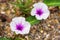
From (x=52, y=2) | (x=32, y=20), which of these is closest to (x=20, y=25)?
(x=32, y=20)

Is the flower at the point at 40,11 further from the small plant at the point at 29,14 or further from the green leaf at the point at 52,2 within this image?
the green leaf at the point at 52,2

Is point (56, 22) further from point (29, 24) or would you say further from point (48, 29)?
point (29, 24)

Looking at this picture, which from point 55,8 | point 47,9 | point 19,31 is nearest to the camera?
point 19,31

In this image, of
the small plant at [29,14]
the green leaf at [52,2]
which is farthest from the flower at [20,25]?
the green leaf at [52,2]

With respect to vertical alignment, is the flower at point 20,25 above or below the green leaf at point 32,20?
below

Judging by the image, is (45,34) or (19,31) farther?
(45,34)

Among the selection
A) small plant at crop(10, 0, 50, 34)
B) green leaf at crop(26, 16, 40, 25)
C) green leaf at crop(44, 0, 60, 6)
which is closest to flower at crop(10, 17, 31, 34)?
small plant at crop(10, 0, 50, 34)

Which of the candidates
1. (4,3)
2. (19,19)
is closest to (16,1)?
(4,3)
